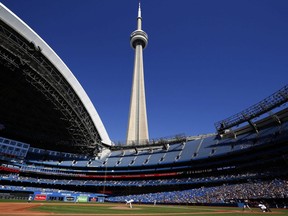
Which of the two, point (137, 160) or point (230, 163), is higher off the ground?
point (137, 160)

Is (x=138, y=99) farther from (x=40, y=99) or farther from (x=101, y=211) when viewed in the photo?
(x=101, y=211)

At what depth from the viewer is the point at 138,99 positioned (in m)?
121

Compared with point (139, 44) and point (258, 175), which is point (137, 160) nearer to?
point (258, 175)

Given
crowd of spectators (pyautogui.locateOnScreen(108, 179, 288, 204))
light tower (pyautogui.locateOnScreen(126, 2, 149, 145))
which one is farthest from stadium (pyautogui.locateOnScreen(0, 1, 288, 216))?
light tower (pyautogui.locateOnScreen(126, 2, 149, 145))

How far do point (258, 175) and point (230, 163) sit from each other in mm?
10998

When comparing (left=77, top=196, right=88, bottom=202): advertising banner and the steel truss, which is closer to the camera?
the steel truss

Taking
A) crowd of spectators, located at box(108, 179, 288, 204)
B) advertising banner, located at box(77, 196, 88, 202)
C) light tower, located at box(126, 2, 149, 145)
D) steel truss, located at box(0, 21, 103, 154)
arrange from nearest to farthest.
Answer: crowd of spectators, located at box(108, 179, 288, 204) → steel truss, located at box(0, 21, 103, 154) → advertising banner, located at box(77, 196, 88, 202) → light tower, located at box(126, 2, 149, 145)

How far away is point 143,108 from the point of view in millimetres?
118688

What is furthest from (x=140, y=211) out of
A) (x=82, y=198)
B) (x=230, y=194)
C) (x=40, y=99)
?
(x=40, y=99)

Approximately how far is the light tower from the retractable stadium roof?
1108 inches

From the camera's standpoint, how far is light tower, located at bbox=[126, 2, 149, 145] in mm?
114000

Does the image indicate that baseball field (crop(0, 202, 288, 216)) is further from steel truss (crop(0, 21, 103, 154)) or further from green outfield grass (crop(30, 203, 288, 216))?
steel truss (crop(0, 21, 103, 154))

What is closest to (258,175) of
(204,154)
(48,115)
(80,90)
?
(204,154)

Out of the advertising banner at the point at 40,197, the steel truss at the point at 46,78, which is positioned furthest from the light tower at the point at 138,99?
the advertising banner at the point at 40,197
